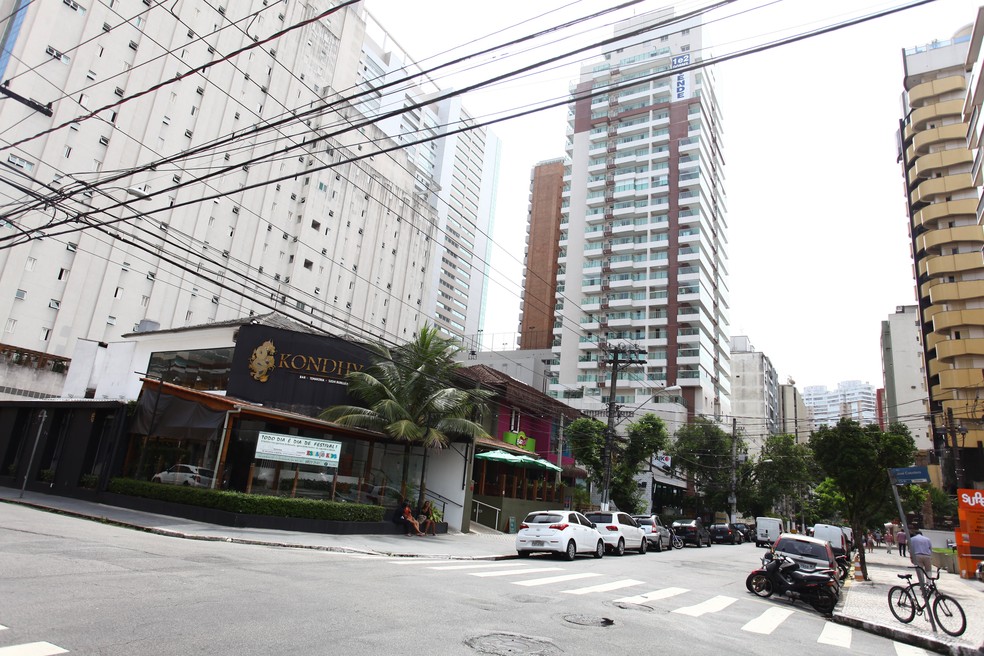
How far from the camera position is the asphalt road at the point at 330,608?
600cm

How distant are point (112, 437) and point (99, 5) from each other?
36398mm

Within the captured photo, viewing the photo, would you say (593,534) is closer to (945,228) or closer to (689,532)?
(689,532)

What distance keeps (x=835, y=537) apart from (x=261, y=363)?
986 inches

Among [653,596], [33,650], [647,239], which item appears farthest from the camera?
[647,239]

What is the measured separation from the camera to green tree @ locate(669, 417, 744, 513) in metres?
53.2

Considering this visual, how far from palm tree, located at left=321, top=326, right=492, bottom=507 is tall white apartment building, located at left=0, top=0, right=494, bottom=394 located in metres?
2.74

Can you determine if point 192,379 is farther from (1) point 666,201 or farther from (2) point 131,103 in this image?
(1) point 666,201

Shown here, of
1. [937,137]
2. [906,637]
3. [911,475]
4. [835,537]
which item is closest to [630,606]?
[906,637]

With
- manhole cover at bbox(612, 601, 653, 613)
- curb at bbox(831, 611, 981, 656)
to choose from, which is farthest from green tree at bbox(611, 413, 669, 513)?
manhole cover at bbox(612, 601, 653, 613)

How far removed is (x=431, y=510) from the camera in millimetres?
22688

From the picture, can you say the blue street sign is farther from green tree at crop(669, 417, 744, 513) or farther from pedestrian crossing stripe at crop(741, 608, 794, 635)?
green tree at crop(669, 417, 744, 513)

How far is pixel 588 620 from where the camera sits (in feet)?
28.1

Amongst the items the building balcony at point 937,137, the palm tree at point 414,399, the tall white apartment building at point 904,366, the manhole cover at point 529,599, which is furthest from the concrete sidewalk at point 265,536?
the tall white apartment building at point 904,366

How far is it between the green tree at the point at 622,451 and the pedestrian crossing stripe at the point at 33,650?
34.6 metres
